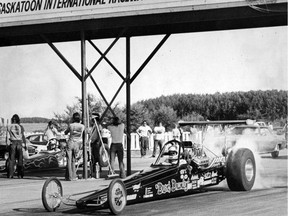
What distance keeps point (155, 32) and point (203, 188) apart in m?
5.21

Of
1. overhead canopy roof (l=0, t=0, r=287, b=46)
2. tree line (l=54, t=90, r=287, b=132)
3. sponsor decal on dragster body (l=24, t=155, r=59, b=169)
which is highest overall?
tree line (l=54, t=90, r=287, b=132)

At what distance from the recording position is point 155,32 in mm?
16734

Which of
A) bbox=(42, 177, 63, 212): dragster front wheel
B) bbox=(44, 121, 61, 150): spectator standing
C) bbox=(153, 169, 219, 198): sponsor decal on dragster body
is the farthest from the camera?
bbox=(44, 121, 61, 150): spectator standing

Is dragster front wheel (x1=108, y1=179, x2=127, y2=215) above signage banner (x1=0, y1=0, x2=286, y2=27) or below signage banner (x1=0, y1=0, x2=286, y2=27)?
below

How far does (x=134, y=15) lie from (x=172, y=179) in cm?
467

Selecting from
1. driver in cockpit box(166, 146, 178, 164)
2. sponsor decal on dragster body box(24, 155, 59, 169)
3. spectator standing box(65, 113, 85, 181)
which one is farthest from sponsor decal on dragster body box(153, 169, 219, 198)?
sponsor decal on dragster body box(24, 155, 59, 169)

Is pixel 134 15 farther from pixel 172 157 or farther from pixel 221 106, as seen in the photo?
pixel 221 106

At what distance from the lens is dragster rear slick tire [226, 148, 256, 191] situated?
12.2 m

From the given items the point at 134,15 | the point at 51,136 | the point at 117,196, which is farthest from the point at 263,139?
the point at 117,196

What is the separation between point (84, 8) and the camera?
584 inches

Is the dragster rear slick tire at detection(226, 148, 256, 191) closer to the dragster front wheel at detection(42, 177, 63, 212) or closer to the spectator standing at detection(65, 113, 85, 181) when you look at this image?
the dragster front wheel at detection(42, 177, 63, 212)

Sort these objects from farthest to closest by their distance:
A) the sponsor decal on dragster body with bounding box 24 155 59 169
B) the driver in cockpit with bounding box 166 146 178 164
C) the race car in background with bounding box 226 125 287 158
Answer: the race car in background with bounding box 226 125 287 158, the sponsor decal on dragster body with bounding box 24 155 59 169, the driver in cockpit with bounding box 166 146 178 164

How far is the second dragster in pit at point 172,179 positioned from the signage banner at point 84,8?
124 inches

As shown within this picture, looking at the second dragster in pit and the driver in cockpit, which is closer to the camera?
the second dragster in pit
